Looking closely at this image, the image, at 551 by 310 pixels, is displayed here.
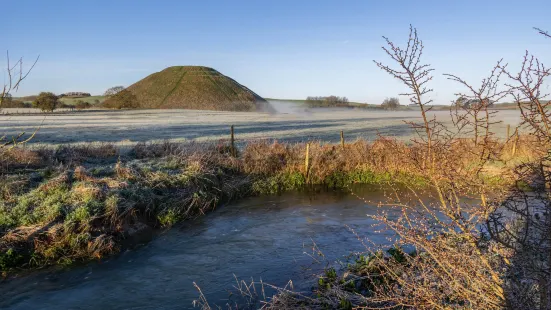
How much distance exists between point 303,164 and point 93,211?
34.8 ft

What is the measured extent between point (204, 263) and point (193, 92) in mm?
75802

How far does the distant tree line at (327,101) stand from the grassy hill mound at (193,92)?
17405 mm

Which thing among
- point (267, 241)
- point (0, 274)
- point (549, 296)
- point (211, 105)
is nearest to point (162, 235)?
point (267, 241)

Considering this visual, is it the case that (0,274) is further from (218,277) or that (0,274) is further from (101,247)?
(218,277)

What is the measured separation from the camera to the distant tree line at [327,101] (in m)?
101

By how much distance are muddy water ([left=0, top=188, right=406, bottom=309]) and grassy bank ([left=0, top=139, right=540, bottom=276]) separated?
37.5 inches

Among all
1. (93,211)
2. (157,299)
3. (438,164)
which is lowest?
(157,299)

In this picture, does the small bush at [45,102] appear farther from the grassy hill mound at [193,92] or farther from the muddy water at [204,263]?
the muddy water at [204,263]

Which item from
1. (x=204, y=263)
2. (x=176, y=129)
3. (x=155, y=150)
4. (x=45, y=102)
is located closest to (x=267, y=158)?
(x=155, y=150)

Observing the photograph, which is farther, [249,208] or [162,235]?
[249,208]

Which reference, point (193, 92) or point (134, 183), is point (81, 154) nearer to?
point (134, 183)

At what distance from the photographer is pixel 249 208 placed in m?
16.1

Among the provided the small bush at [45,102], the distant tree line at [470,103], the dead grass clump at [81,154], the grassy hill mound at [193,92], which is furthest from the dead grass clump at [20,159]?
the grassy hill mound at [193,92]

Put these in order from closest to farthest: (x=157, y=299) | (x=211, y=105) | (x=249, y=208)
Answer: (x=157, y=299) → (x=249, y=208) → (x=211, y=105)
